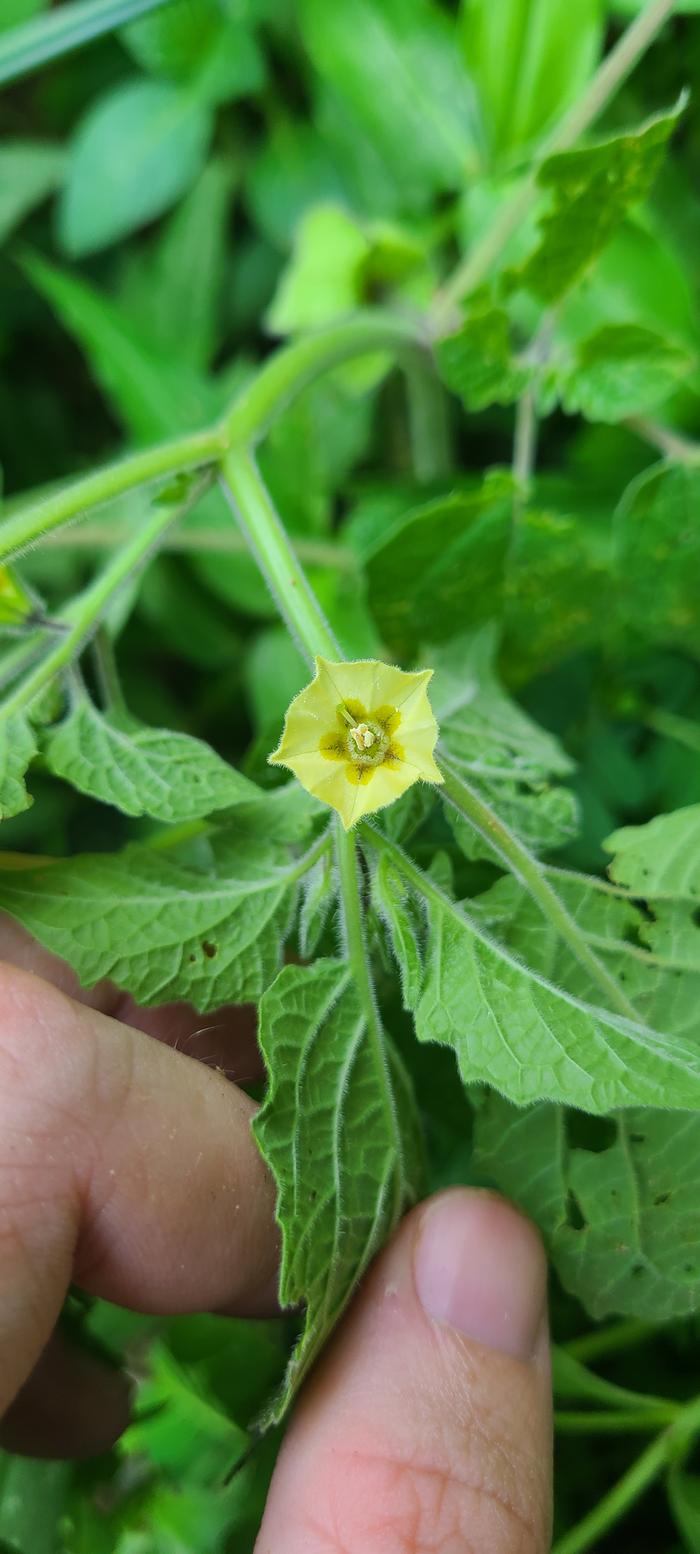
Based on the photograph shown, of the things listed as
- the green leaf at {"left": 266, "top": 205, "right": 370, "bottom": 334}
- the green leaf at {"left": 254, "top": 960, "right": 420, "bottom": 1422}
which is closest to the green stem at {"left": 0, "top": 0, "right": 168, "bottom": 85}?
the green leaf at {"left": 266, "top": 205, "right": 370, "bottom": 334}

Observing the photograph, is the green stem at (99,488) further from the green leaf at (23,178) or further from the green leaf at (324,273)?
the green leaf at (23,178)

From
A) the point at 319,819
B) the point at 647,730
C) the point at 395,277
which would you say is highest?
the point at 395,277

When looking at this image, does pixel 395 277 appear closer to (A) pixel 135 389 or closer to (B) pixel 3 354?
(A) pixel 135 389

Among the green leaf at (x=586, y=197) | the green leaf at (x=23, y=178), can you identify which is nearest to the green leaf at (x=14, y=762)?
the green leaf at (x=586, y=197)

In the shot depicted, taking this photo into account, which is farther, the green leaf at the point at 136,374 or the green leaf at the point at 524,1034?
the green leaf at the point at 136,374

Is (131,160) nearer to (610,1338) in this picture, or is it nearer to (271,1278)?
(271,1278)

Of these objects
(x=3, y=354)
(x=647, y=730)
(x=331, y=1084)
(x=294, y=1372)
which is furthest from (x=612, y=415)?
(x=3, y=354)

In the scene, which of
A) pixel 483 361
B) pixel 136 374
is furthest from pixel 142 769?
pixel 136 374
